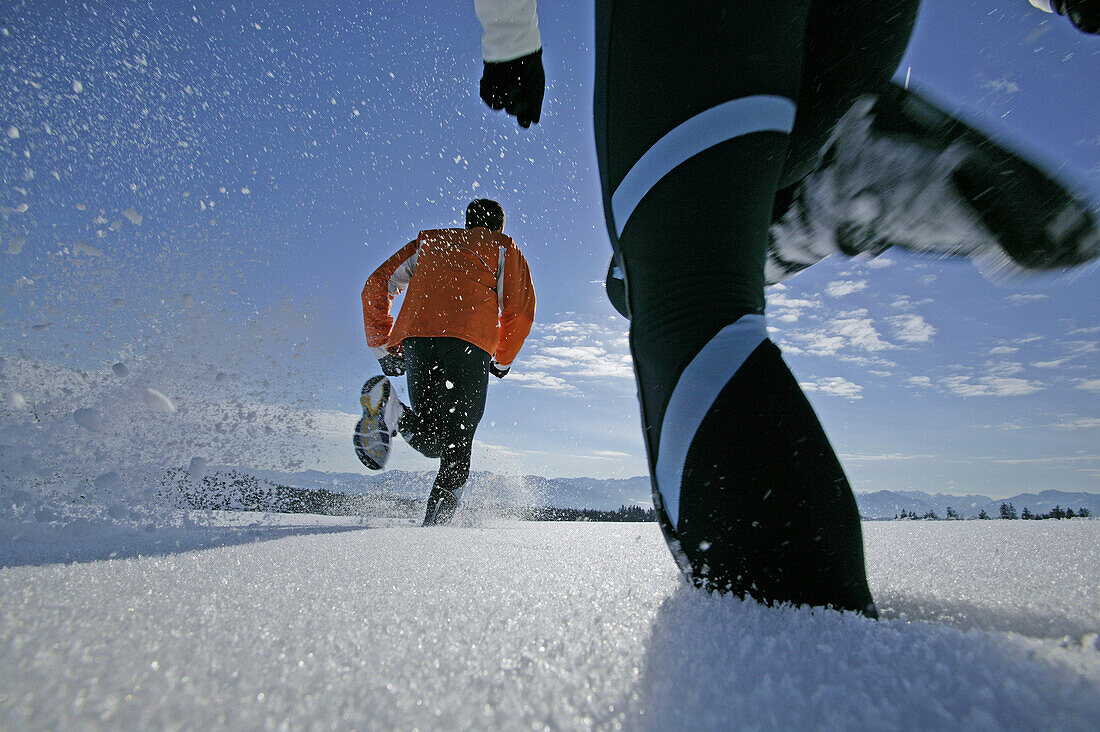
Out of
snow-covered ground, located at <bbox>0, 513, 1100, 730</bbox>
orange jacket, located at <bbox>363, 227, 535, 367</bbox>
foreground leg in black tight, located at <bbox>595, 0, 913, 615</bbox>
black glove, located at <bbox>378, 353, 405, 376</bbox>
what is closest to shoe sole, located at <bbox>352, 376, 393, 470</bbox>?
orange jacket, located at <bbox>363, 227, 535, 367</bbox>

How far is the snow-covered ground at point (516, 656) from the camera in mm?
190

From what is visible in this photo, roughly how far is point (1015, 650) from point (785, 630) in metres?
0.10

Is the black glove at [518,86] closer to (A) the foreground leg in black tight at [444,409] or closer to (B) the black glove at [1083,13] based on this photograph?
(B) the black glove at [1083,13]

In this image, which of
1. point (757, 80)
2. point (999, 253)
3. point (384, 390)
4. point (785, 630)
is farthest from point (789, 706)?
point (384, 390)

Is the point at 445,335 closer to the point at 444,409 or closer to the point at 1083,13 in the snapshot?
the point at 444,409

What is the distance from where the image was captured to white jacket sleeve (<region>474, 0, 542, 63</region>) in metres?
0.75

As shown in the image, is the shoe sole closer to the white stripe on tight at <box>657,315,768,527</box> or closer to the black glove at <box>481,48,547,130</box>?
the black glove at <box>481,48,547,130</box>

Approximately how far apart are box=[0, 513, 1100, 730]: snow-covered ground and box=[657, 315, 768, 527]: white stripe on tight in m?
0.10

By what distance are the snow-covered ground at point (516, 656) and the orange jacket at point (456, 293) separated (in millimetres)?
1869

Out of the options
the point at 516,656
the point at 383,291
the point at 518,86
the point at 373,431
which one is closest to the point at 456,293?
the point at 383,291

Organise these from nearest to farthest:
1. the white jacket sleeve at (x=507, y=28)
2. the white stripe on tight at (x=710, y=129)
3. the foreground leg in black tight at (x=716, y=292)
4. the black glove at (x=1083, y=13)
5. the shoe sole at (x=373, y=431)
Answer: the foreground leg in black tight at (x=716, y=292) → the white stripe on tight at (x=710, y=129) → the black glove at (x=1083, y=13) → the white jacket sleeve at (x=507, y=28) → the shoe sole at (x=373, y=431)

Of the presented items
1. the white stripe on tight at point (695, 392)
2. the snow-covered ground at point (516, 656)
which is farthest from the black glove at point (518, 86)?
the snow-covered ground at point (516, 656)

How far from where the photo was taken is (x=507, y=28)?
2.58 feet

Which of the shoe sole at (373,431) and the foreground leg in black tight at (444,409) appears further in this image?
the foreground leg in black tight at (444,409)
